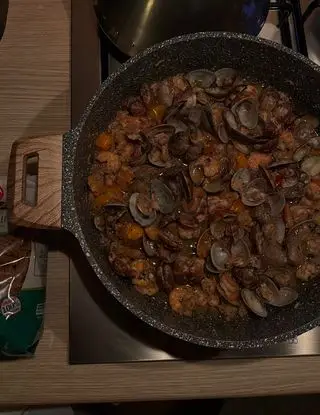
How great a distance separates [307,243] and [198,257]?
7.7 inches

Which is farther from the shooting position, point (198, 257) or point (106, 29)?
point (106, 29)

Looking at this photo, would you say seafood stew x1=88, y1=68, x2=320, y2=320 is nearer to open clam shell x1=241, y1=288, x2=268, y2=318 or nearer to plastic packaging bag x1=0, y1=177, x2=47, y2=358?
open clam shell x1=241, y1=288, x2=268, y2=318

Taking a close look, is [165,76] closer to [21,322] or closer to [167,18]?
[167,18]

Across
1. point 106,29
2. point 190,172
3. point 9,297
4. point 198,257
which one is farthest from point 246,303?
point 106,29

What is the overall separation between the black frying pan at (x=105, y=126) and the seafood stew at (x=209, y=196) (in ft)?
0.07

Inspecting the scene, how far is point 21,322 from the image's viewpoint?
97 centimetres

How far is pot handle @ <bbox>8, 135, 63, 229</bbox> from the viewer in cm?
89

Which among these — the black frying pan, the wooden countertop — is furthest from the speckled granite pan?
the wooden countertop

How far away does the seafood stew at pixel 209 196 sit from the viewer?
0.98m

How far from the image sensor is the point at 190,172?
3.32 ft

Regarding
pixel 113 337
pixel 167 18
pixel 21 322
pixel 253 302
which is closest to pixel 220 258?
pixel 253 302

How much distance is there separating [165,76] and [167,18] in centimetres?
11

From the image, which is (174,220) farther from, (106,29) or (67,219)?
(106,29)

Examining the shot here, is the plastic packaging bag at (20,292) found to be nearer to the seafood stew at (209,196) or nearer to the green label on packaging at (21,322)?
the green label on packaging at (21,322)
